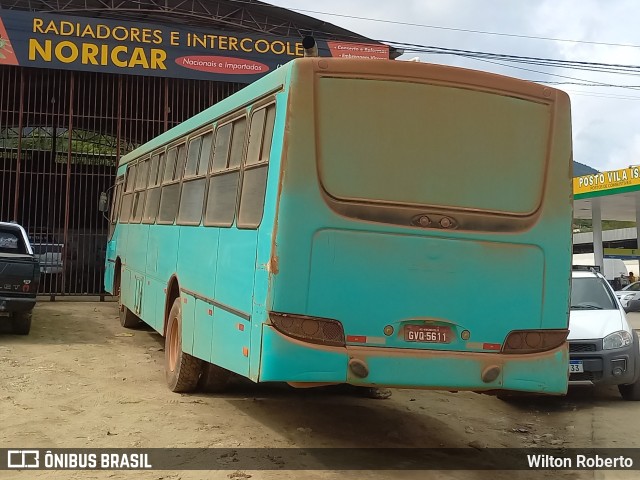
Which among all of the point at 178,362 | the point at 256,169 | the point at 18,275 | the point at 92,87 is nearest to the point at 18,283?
the point at 18,275

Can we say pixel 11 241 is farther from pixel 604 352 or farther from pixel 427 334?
pixel 604 352

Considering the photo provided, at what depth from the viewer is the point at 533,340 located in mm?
4902

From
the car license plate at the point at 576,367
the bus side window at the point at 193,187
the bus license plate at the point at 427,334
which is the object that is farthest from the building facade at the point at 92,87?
the bus license plate at the point at 427,334

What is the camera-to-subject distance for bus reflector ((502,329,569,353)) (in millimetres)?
4840

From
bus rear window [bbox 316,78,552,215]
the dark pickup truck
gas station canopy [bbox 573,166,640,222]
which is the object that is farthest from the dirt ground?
gas station canopy [bbox 573,166,640,222]

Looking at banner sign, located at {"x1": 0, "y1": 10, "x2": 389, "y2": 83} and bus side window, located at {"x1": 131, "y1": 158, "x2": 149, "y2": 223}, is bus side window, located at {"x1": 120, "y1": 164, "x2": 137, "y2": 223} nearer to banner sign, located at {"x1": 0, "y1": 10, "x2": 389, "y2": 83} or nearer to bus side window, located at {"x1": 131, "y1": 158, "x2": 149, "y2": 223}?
bus side window, located at {"x1": 131, "y1": 158, "x2": 149, "y2": 223}

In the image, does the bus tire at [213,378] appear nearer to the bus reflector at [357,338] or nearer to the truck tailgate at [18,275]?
the bus reflector at [357,338]

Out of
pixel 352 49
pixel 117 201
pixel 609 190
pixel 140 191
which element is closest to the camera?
pixel 140 191

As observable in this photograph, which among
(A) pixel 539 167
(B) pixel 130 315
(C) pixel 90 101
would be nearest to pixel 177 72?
(C) pixel 90 101

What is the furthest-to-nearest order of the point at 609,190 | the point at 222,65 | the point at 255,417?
the point at 609,190, the point at 222,65, the point at 255,417

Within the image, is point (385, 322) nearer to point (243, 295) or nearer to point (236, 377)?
point (243, 295)

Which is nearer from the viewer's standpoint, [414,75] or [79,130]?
[414,75]

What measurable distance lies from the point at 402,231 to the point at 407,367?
3.18ft

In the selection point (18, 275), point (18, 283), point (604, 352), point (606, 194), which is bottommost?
point (604, 352)
